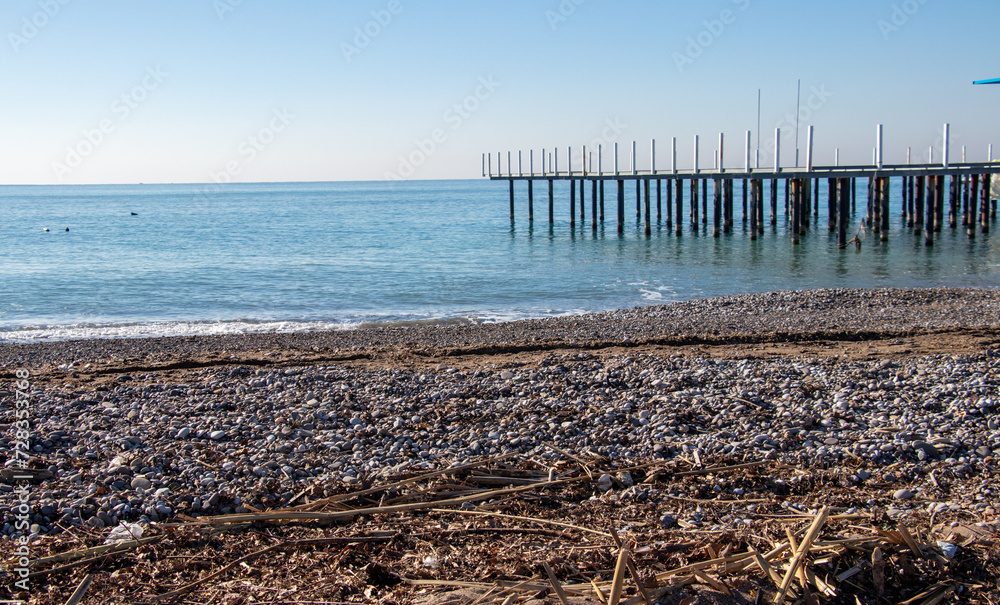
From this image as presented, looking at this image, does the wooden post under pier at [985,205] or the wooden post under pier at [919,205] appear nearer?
the wooden post under pier at [985,205]

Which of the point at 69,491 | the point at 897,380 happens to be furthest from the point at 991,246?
the point at 69,491

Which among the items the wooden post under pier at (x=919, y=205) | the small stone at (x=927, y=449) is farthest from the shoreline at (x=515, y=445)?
the wooden post under pier at (x=919, y=205)

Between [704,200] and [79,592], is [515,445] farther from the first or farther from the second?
[704,200]

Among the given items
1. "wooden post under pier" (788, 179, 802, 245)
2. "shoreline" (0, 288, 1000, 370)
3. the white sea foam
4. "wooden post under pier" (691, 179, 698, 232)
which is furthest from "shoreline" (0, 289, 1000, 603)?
"wooden post under pier" (691, 179, 698, 232)

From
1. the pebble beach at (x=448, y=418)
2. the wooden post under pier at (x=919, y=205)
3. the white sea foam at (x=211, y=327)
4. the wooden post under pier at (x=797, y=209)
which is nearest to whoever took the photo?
the pebble beach at (x=448, y=418)

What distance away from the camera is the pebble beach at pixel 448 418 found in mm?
5082

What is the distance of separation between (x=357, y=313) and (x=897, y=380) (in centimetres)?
1265

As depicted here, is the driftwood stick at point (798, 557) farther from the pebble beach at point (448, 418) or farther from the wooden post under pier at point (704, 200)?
the wooden post under pier at point (704, 200)

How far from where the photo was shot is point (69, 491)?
4.89 m

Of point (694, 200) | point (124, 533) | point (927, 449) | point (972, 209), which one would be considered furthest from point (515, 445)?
point (972, 209)

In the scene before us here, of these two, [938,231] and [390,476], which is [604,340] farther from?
[938,231]

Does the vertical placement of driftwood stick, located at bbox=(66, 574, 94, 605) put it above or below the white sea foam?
above

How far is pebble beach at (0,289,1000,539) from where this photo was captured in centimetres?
508

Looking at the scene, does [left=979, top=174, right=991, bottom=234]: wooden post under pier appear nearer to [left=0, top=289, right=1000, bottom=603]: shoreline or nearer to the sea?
→ the sea
